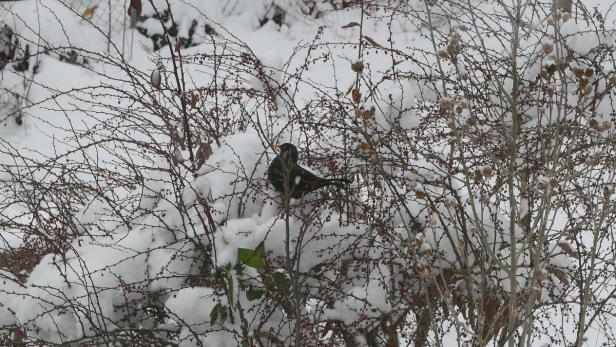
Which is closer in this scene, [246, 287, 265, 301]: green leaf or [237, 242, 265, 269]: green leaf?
[237, 242, 265, 269]: green leaf

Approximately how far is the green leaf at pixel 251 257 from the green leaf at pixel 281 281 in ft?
0.21

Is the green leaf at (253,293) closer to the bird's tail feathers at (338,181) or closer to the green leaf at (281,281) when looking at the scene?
the green leaf at (281,281)

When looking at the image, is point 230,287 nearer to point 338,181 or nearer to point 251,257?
point 251,257

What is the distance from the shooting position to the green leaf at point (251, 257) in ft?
7.25

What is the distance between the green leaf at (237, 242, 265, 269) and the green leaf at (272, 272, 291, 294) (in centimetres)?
6

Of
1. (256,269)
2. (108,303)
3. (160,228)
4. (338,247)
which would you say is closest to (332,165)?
(338,247)

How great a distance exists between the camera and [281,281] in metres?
2.28

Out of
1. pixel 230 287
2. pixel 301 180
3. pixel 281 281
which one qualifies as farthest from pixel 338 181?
pixel 230 287

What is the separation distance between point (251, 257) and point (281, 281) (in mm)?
144

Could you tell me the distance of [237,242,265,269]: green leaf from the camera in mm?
2211

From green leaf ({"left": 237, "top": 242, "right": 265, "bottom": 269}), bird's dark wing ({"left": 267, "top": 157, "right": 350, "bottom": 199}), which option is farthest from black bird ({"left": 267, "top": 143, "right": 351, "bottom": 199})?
green leaf ({"left": 237, "top": 242, "right": 265, "bottom": 269})

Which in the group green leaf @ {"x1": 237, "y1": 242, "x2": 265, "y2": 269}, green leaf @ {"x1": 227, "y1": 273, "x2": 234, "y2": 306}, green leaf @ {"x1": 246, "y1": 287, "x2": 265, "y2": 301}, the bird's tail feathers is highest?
the bird's tail feathers

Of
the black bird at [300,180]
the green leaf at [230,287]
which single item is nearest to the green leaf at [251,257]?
the green leaf at [230,287]

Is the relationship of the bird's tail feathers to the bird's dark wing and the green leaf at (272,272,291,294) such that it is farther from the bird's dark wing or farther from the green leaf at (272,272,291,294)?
the green leaf at (272,272,291,294)
